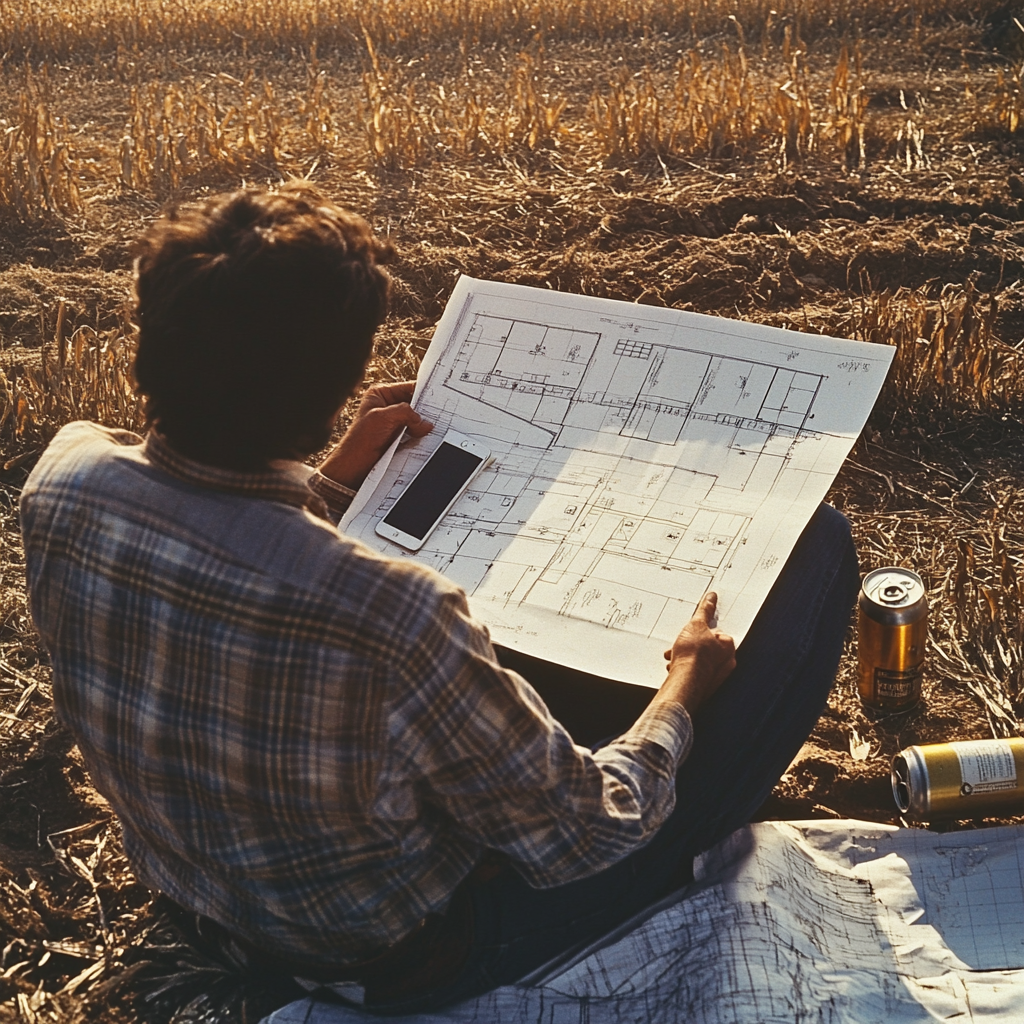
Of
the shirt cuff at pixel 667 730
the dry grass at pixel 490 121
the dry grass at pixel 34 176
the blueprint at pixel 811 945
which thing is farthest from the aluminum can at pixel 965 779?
the dry grass at pixel 34 176

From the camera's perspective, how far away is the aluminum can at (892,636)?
2.64m

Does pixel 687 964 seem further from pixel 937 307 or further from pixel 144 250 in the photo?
pixel 937 307

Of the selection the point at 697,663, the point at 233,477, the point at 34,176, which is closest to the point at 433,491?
the point at 697,663

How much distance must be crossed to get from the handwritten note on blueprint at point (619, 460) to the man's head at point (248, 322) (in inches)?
31.6

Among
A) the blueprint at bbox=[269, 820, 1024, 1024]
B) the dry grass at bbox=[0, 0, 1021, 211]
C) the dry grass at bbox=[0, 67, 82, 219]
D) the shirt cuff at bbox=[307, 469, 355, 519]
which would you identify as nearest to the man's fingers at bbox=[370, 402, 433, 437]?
the shirt cuff at bbox=[307, 469, 355, 519]

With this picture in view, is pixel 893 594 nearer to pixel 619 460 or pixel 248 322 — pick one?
pixel 619 460

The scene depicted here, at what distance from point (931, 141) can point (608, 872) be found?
6044 millimetres

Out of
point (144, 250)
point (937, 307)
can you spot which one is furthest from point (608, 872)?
point (937, 307)

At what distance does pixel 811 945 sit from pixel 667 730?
0.64 metres

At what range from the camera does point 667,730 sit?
180 cm

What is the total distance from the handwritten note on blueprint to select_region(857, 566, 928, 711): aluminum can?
53cm

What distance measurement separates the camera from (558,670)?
2.26 meters

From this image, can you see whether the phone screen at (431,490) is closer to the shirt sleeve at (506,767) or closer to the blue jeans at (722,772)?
the blue jeans at (722,772)

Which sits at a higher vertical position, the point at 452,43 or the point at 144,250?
the point at 144,250
